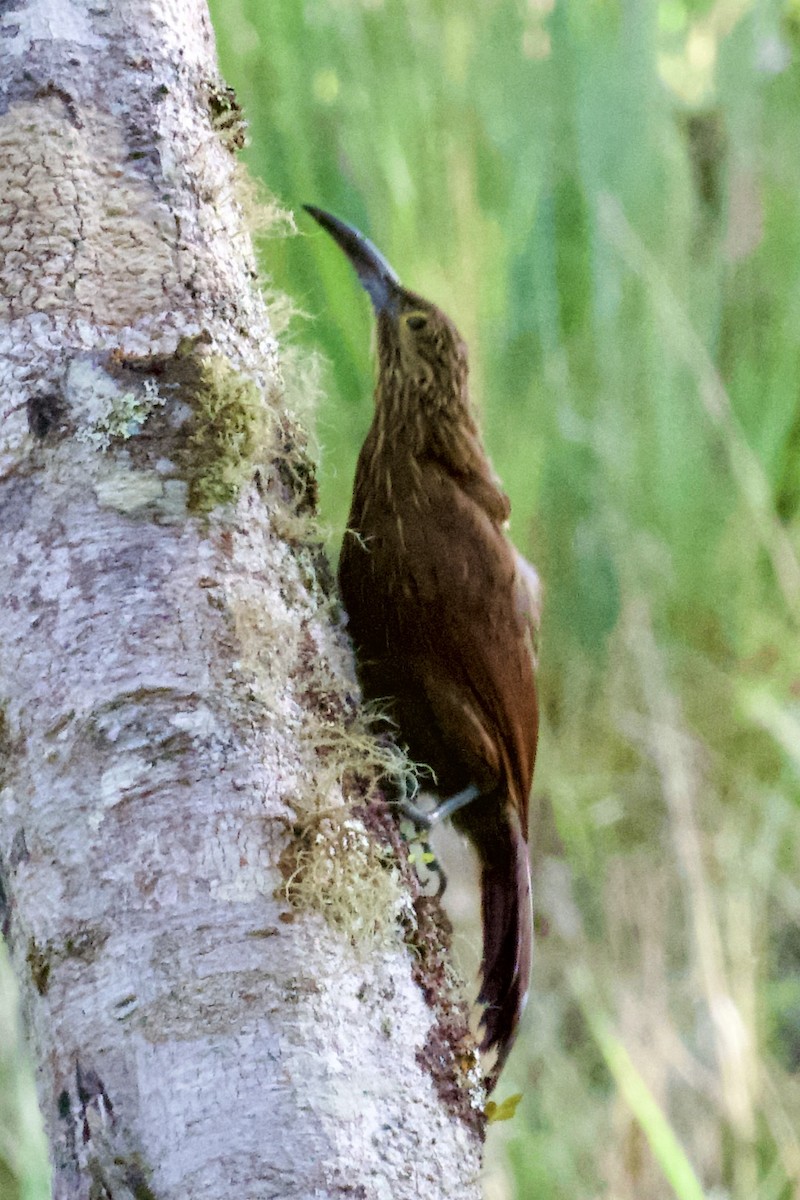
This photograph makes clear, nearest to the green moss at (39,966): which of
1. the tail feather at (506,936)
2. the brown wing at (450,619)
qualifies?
the brown wing at (450,619)

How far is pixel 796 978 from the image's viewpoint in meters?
2.05

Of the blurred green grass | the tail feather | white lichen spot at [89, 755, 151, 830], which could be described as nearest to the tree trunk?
white lichen spot at [89, 755, 151, 830]

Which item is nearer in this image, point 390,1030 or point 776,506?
point 390,1030

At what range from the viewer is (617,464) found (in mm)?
2146

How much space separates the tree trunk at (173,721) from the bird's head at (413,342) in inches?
15.4

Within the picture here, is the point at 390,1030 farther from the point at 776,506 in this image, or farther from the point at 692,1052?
the point at 776,506

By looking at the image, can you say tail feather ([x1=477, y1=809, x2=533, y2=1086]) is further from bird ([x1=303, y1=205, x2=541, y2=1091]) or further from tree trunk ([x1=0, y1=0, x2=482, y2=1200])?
tree trunk ([x1=0, y1=0, x2=482, y2=1200])

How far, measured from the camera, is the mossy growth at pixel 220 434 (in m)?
0.84

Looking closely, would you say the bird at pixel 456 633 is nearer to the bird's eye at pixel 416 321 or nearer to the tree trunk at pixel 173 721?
the bird's eye at pixel 416 321

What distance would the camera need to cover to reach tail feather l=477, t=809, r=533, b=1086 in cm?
117

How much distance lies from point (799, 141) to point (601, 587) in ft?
3.20

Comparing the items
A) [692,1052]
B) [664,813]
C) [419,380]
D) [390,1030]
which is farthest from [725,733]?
[390,1030]

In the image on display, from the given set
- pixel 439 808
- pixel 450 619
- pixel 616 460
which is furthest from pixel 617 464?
pixel 439 808

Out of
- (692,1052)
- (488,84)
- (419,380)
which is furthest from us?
(488,84)
